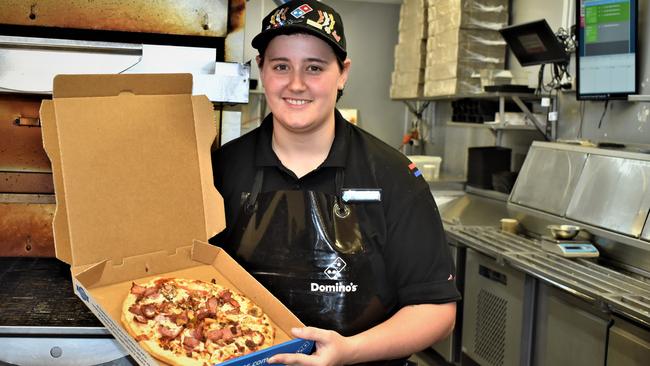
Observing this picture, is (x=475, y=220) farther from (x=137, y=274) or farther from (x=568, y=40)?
(x=137, y=274)

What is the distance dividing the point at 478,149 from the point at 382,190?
3.35 metres

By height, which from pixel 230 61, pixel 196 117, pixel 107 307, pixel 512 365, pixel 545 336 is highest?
pixel 230 61

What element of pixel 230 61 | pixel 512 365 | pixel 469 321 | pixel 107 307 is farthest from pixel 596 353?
pixel 107 307

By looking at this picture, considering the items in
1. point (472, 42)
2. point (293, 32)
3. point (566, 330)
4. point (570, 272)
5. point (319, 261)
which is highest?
point (472, 42)

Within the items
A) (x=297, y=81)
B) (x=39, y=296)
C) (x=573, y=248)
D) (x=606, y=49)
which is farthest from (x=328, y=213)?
(x=606, y=49)

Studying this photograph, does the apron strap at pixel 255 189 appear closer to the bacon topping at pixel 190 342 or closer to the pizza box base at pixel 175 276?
the pizza box base at pixel 175 276

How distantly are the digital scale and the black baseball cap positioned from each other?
80.1 inches

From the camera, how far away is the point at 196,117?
65.8 inches

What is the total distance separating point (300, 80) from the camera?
5.10ft

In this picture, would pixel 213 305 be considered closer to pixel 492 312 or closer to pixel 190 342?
pixel 190 342

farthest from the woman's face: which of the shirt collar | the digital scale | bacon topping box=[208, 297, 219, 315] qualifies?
the digital scale

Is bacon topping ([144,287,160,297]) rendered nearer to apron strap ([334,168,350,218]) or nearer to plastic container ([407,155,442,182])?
apron strap ([334,168,350,218])

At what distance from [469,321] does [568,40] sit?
1.81 m

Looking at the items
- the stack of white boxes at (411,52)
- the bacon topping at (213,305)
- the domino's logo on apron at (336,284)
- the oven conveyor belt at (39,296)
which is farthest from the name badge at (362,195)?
the stack of white boxes at (411,52)
